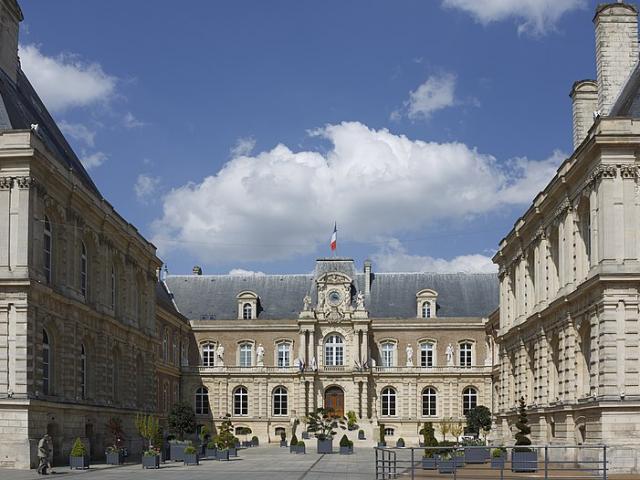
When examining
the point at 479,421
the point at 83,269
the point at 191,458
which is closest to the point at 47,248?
the point at 83,269

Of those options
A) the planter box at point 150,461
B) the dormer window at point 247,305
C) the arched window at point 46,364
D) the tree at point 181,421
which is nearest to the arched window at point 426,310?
the dormer window at point 247,305

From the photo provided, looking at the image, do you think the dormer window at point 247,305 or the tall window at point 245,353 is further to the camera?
the dormer window at point 247,305

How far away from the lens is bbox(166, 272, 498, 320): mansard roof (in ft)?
251

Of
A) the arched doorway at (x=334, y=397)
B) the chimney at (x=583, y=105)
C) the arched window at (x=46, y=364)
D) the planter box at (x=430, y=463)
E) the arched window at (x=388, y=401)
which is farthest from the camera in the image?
the arched window at (x=388, y=401)

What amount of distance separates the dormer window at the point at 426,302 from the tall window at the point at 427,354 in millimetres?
2268

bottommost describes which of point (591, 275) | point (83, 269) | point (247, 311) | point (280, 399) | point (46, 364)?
point (280, 399)

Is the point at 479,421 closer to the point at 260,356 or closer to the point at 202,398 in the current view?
the point at 260,356

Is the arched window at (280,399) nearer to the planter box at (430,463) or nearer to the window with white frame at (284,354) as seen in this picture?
the window with white frame at (284,354)

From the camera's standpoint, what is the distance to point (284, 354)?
75.6 meters

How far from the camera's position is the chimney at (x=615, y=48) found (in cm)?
3947

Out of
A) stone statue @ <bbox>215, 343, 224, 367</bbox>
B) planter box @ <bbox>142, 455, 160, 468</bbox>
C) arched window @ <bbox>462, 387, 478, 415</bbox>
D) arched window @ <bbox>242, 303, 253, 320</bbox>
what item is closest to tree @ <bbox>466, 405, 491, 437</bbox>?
arched window @ <bbox>462, 387, 478, 415</bbox>

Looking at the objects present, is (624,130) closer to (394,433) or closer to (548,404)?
(548,404)

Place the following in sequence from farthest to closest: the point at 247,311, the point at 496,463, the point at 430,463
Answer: the point at 247,311
the point at 496,463
the point at 430,463

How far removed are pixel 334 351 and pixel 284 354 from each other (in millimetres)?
3765
